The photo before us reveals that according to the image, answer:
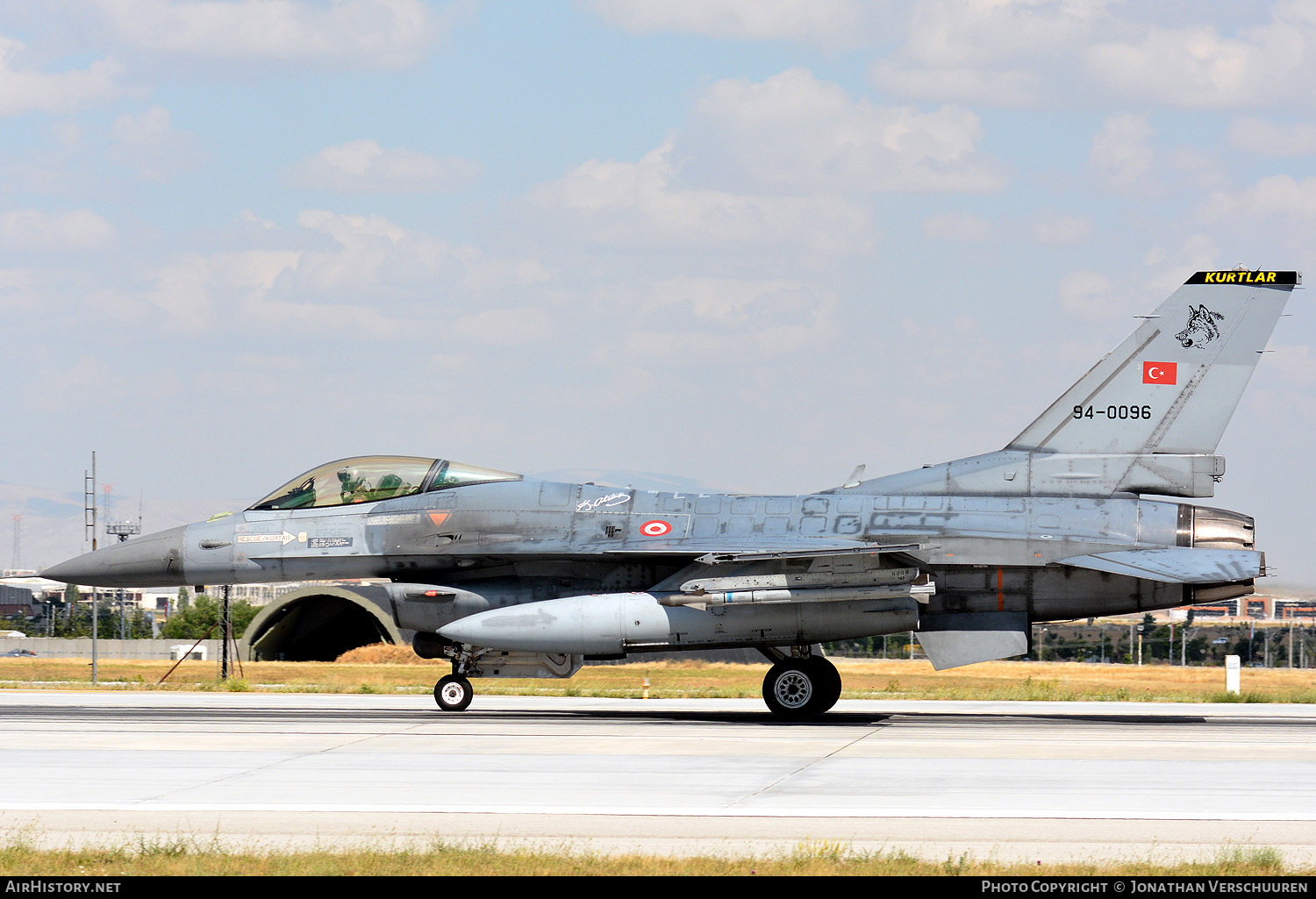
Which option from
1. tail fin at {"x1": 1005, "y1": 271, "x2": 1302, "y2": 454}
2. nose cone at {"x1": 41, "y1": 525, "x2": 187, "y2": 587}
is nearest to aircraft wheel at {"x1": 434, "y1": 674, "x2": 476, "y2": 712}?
nose cone at {"x1": 41, "y1": 525, "x2": 187, "y2": 587}

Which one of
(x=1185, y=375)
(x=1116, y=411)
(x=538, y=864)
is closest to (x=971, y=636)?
(x=1116, y=411)

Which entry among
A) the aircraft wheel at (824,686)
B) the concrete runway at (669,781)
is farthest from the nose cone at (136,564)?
the aircraft wheel at (824,686)

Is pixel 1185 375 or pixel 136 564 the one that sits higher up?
pixel 1185 375

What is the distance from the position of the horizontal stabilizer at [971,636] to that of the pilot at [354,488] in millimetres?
7852

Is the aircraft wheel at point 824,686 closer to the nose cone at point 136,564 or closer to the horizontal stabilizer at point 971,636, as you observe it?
the horizontal stabilizer at point 971,636

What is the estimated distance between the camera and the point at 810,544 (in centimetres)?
1764

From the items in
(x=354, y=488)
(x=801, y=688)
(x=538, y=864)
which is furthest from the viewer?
(x=354, y=488)

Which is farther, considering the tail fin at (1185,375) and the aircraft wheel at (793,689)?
the tail fin at (1185,375)

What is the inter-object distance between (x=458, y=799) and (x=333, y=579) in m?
8.99

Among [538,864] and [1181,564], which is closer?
[538,864]

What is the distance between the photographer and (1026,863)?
8.27m

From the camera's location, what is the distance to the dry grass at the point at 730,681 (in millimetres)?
25922

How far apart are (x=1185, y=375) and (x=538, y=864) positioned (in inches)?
533

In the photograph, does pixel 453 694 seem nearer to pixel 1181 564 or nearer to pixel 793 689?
pixel 793 689
